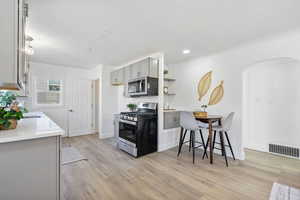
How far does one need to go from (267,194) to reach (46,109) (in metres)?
5.62

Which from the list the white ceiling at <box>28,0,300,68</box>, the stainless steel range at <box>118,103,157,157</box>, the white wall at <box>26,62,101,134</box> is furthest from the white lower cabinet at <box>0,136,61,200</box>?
the white wall at <box>26,62,101,134</box>

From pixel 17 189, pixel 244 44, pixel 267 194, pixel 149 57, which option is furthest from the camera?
pixel 149 57

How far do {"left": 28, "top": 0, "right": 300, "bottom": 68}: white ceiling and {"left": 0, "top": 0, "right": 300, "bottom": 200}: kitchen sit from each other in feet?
0.07

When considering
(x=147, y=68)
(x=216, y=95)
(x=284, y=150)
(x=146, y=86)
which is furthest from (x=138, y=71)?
(x=284, y=150)

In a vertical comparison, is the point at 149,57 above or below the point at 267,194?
above

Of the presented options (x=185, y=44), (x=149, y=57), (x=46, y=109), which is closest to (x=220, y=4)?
(x=185, y=44)

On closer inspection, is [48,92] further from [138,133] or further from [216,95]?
[216,95]

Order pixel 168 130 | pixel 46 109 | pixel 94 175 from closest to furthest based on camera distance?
pixel 94 175 < pixel 168 130 < pixel 46 109

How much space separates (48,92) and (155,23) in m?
4.24

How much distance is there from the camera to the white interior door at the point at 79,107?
4.90 meters

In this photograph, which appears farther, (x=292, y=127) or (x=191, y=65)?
(x=191, y=65)

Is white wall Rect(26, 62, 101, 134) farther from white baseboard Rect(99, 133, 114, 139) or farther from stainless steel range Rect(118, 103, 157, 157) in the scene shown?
stainless steel range Rect(118, 103, 157, 157)

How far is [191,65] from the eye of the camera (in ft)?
13.0

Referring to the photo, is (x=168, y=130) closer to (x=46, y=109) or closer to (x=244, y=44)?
(x=244, y=44)
